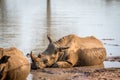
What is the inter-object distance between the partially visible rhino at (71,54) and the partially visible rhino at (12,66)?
261cm

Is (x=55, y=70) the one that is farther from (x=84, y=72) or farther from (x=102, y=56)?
(x=102, y=56)

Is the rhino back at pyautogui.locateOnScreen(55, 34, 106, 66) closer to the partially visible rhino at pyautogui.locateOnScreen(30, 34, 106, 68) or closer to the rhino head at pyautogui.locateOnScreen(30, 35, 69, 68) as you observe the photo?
the partially visible rhino at pyautogui.locateOnScreen(30, 34, 106, 68)

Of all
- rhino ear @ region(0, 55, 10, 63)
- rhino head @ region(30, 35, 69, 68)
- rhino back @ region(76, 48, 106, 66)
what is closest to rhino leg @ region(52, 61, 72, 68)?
rhino head @ region(30, 35, 69, 68)

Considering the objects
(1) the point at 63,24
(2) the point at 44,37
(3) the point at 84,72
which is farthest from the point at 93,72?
(1) the point at 63,24

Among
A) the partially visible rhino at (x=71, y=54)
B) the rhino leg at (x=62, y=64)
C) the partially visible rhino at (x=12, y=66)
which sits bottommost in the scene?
the rhino leg at (x=62, y=64)

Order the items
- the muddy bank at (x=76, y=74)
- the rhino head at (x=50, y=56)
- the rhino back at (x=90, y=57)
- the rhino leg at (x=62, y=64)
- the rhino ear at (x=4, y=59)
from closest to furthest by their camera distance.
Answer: the rhino ear at (x=4, y=59) → the muddy bank at (x=76, y=74) → the rhino head at (x=50, y=56) → the rhino leg at (x=62, y=64) → the rhino back at (x=90, y=57)

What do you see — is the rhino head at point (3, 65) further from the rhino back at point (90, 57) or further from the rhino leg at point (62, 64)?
the rhino back at point (90, 57)

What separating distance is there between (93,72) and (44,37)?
8.81 meters

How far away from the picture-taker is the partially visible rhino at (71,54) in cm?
1595

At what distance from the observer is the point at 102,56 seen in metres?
17.1

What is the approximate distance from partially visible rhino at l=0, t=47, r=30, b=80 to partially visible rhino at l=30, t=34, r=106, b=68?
2612 mm

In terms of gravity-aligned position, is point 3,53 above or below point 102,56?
above

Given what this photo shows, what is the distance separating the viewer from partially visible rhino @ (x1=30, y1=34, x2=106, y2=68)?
15953 millimetres

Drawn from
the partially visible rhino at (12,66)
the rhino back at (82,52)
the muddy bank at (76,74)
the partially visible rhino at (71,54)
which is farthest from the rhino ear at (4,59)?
the rhino back at (82,52)
